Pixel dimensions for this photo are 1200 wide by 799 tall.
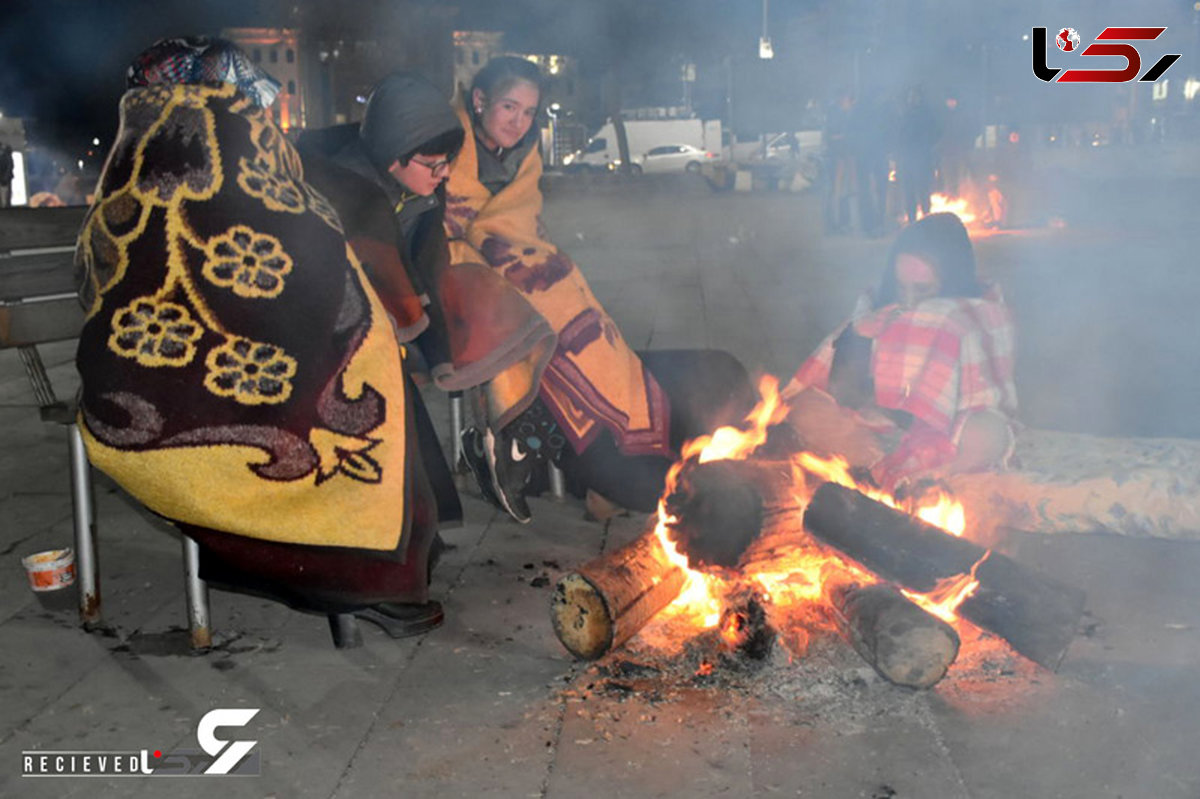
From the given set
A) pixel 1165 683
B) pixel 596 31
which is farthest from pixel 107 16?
pixel 1165 683

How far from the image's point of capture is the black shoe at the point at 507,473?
3963mm

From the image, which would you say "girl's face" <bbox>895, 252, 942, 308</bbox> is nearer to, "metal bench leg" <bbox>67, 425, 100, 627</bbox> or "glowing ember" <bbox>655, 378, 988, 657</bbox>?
"glowing ember" <bbox>655, 378, 988, 657</bbox>

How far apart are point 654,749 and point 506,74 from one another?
95.0 inches

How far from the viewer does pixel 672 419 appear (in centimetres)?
418

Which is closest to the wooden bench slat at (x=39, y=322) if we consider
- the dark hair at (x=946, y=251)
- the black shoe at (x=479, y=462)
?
the black shoe at (x=479, y=462)

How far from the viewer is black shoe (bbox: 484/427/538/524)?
13.0 ft

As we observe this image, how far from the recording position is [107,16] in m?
14.2

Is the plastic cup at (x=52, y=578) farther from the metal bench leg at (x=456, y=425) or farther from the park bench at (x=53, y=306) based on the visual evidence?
the metal bench leg at (x=456, y=425)

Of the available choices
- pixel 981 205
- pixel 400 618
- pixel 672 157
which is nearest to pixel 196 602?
pixel 400 618

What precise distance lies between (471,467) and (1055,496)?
2012 mm

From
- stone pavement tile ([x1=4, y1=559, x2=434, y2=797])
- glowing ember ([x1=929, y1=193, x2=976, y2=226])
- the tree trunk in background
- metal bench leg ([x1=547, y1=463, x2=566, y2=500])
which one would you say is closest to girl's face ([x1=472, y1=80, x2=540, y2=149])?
metal bench leg ([x1=547, y1=463, x2=566, y2=500])

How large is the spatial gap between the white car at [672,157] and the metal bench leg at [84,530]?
35.2 meters

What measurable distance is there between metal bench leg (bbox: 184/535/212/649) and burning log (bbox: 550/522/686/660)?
2.83 feet

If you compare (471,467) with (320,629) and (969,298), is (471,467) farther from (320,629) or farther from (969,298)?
(969,298)
